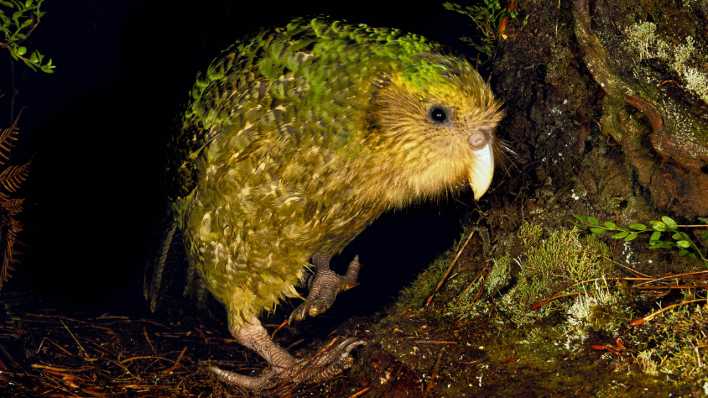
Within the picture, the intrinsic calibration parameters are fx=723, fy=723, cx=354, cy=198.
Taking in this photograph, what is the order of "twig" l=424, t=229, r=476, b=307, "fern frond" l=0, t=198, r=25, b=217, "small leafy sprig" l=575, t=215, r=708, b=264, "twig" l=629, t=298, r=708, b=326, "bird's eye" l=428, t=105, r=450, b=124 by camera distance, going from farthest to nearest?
"twig" l=424, t=229, r=476, b=307 < "fern frond" l=0, t=198, r=25, b=217 < "bird's eye" l=428, t=105, r=450, b=124 < "small leafy sprig" l=575, t=215, r=708, b=264 < "twig" l=629, t=298, r=708, b=326

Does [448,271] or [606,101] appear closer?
[606,101]

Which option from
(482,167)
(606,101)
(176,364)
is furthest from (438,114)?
(176,364)

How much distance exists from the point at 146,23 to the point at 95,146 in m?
0.84

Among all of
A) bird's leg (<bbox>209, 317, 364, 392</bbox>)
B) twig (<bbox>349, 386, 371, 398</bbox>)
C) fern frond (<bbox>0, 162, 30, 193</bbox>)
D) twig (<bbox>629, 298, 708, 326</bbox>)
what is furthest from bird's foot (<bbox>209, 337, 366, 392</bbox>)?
fern frond (<bbox>0, 162, 30, 193</bbox>)

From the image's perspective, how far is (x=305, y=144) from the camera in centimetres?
318

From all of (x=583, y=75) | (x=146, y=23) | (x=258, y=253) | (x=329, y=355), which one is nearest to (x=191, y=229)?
(x=258, y=253)

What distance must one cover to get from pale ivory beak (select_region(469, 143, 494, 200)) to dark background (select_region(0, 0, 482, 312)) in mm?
1037

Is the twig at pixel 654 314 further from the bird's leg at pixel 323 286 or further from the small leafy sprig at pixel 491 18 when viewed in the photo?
the bird's leg at pixel 323 286

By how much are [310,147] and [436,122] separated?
1.85ft

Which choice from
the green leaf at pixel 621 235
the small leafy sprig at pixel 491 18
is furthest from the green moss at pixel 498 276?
the small leafy sprig at pixel 491 18

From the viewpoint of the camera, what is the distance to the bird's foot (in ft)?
11.2

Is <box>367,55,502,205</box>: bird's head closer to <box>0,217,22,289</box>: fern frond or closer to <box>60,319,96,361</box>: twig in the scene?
<box>0,217,22,289</box>: fern frond

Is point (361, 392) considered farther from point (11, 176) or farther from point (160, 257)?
point (11, 176)

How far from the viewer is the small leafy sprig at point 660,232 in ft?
9.54
